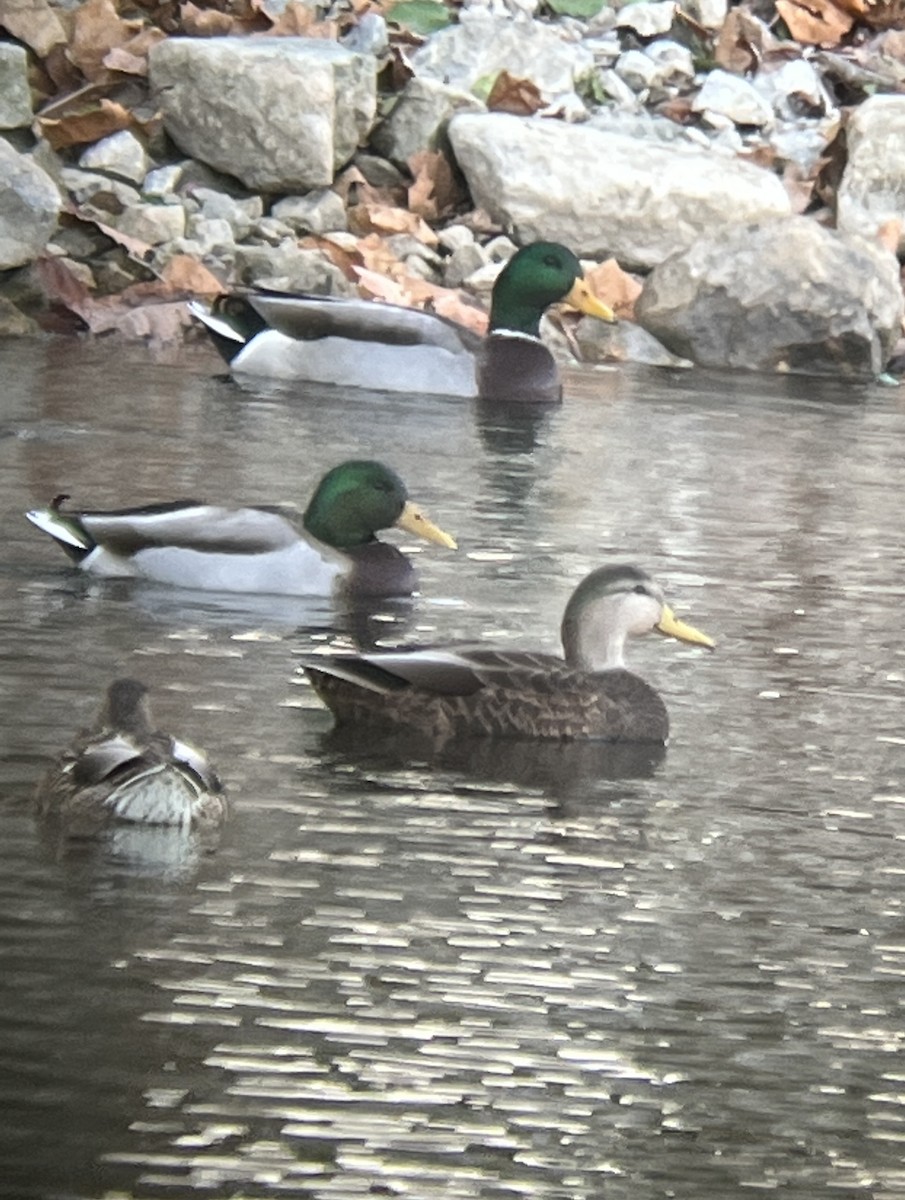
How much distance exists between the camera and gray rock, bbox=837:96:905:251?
19844mm

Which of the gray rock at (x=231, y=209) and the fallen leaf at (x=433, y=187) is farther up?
the fallen leaf at (x=433, y=187)

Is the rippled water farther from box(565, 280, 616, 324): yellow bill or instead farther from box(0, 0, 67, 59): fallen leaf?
box(0, 0, 67, 59): fallen leaf

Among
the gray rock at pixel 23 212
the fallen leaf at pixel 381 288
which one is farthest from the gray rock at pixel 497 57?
the gray rock at pixel 23 212

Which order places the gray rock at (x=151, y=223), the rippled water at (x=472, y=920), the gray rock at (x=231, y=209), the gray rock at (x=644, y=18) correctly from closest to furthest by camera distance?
the rippled water at (x=472, y=920) → the gray rock at (x=151, y=223) → the gray rock at (x=231, y=209) → the gray rock at (x=644, y=18)

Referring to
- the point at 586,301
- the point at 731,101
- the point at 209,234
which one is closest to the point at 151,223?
the point at 209,234

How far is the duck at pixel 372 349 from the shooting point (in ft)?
52.7

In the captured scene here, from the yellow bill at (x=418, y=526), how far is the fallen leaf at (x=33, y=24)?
941 cm

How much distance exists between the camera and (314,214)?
1859 centimetres

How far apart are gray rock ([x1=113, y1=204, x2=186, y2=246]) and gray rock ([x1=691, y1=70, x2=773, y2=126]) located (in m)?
4.12

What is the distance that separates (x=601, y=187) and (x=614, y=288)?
65cm

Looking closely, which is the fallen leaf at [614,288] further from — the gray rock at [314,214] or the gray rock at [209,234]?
the gray rock at [209,234]

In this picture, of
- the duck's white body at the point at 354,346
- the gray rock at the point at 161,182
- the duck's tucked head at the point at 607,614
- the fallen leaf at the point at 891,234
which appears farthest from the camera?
the fallen leaf at the point at 891,234

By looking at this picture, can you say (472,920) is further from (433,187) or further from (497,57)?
(497,57)

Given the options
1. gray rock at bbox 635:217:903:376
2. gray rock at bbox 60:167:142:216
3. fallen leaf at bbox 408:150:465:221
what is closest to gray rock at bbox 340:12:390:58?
fallen leaf at bbox 408:150:465:221
